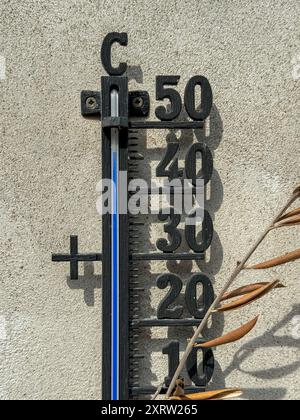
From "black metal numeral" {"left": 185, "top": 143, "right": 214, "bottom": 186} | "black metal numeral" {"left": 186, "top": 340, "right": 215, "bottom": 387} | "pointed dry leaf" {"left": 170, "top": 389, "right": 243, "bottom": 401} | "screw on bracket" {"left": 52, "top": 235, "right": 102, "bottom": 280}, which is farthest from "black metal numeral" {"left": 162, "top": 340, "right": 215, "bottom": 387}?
"black metal numeral" {"left": 185, "top": 143, "right": 214, "bottom": 186}

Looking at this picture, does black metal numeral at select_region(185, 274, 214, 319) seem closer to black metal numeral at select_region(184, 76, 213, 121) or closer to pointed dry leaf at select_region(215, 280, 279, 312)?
pointed dry leaf at select_region(215, 280, 279, 312)

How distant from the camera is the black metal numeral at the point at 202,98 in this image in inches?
59.6

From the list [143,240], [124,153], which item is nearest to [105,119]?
[124,153]

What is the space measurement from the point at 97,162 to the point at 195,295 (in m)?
0.46

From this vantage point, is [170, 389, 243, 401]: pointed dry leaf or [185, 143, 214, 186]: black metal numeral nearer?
[170, 389, 243, 401]: pointed dry leaf

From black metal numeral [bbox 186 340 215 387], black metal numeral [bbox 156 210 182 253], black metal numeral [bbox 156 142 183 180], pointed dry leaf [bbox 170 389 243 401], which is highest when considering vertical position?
black metal numeral [bbox 156 142 183 180]

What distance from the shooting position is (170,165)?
4.99 feet

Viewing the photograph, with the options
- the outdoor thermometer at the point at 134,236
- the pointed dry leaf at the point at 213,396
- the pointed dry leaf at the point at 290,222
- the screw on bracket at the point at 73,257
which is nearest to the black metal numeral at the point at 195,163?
the outdoor thermometer at the point at 134,236

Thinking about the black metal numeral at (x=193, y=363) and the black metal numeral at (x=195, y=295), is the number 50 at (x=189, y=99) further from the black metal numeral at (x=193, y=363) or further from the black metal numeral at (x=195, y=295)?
the black metal numeral at (x=193, y=363)

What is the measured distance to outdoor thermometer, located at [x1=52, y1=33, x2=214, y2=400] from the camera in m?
1.49

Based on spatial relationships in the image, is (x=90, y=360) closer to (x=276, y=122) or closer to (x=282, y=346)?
(x=282, y=346)

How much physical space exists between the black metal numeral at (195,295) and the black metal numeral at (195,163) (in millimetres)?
266
